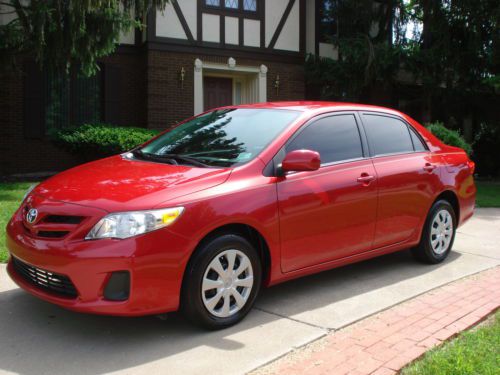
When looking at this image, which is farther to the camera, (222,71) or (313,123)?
(222,71)

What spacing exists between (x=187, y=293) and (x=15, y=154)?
34.0ft

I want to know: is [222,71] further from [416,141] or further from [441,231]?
[441,231]

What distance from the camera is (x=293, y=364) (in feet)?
10.9

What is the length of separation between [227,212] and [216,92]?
11556mm

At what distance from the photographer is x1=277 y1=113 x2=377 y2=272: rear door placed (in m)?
4.20

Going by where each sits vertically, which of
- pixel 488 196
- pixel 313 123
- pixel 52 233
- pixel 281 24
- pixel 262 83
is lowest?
pixel 488 196

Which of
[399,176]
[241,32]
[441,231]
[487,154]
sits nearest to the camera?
[399,176]

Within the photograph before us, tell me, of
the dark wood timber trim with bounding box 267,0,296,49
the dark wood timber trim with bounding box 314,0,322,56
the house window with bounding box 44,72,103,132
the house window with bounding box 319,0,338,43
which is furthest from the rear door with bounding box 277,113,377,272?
the house window with bounding box 319,0,338,43

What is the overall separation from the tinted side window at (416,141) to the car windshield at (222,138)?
165 cm

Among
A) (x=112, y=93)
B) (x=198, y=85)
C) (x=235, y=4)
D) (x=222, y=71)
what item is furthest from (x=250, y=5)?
(x=112, y=93)

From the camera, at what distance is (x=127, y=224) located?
3420mm

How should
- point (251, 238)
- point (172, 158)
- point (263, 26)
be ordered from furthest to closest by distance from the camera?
point (263, 26)
point (172, 158)
point (251, 238)

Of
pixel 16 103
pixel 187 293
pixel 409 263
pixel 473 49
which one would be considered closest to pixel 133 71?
pixel 16 103

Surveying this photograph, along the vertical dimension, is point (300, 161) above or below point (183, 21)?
below
